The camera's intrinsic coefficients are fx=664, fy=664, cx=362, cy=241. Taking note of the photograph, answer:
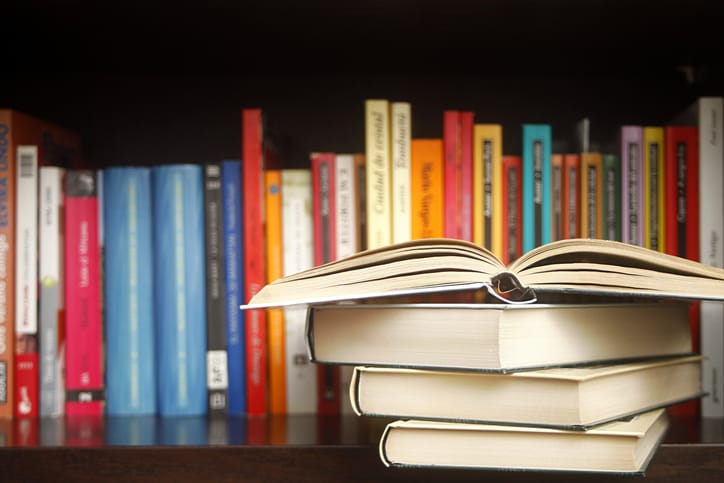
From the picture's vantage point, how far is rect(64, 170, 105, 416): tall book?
0.73 metres

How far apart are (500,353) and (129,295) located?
0.43 meters

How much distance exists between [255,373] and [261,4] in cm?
39

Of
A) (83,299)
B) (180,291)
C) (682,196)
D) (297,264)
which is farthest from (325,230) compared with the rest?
(682,196)

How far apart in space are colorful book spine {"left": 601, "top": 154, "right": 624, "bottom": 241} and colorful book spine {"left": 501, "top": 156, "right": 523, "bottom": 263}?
0.09m

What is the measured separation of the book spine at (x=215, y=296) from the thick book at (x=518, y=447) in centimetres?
28

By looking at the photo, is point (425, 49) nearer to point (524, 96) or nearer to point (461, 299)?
point (524, 96)

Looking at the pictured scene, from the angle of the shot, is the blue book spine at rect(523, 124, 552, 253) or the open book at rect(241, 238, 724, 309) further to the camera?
the blue book spine at rect(523, 124, 552, 253)

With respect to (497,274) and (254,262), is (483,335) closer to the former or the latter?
(497,274)

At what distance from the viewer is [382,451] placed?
1.63 ft

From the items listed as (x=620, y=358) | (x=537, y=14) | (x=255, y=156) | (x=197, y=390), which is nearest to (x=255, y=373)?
(x=197, y=390)

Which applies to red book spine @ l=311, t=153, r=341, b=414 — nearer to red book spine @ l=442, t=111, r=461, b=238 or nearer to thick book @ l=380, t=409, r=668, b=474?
red book spine @ l=442, t=111, r=461, b=238

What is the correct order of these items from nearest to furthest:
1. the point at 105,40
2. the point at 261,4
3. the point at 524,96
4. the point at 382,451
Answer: the point at 382,451 < the point at 261,4 < the point at 105,40 < the point at 524,96

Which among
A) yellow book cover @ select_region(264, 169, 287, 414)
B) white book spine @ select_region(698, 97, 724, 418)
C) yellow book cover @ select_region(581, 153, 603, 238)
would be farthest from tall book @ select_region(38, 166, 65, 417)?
white book spine @ select_region(698, 97, 724, 418)

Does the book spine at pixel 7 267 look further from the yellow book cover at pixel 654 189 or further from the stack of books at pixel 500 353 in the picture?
the yellow book cover at pixel 654 189
